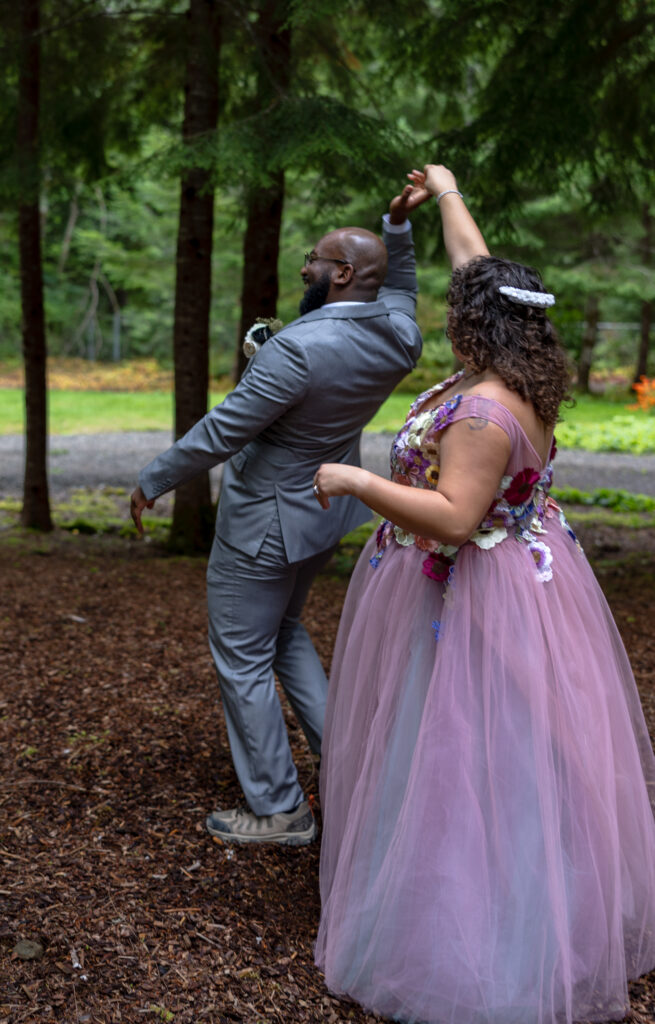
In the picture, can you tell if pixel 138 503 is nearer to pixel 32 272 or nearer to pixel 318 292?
pixel 318 292

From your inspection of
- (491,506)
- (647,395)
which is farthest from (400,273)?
(647,395)

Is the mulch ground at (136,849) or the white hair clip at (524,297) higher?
the white hair clip at (524,297)

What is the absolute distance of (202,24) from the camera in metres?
6.11

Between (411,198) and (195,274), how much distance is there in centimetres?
386

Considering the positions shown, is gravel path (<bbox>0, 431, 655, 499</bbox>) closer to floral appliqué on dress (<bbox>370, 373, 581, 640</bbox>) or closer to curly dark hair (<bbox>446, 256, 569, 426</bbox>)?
floral appliqué on dress (<bbox>370, 373, 581, 640</bbox>)

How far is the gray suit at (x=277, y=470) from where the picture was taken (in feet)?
9.11

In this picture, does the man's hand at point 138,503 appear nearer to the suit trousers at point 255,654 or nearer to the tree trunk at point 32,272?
the suit trousers at point 255,654

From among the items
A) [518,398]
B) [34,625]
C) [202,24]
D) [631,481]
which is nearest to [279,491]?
[518,398]

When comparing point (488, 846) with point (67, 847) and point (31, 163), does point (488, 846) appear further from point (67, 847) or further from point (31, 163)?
point (31, 163)

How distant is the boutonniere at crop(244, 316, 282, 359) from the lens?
288 cm

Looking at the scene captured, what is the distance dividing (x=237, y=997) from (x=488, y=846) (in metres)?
A: 0.71

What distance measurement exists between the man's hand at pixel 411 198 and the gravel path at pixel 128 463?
859 cm

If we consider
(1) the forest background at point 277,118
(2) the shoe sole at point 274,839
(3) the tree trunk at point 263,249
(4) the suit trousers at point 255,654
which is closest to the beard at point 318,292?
(4) the suit trousers at point 255,654

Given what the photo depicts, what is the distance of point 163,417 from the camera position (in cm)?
2078
